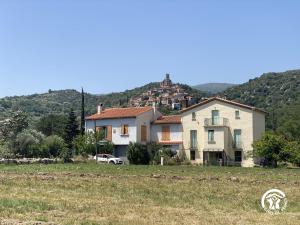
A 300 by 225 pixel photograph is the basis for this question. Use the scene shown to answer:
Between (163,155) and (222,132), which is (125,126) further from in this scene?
(222,132)

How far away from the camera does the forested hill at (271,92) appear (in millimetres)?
117369

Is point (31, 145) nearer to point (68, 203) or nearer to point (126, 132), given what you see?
point (126, 132)

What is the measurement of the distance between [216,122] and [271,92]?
61.3 meters

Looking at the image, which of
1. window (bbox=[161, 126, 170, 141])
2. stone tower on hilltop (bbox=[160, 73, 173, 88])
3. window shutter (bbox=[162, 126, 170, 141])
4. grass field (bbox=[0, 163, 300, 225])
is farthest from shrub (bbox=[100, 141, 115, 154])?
stone tower on hilltop (bbox=[160, 73, 173, 88])

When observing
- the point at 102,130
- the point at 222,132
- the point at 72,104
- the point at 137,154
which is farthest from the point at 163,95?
the point at 222,132

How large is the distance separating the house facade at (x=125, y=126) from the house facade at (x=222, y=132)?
6866 millimetres

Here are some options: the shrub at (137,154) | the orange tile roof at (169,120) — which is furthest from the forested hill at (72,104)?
the shrub at (137,154)

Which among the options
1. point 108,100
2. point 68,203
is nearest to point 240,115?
point 68,203

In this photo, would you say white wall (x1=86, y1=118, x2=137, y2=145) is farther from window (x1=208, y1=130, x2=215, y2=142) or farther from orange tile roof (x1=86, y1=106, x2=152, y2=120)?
window (x1=208, y1=130, x2=215, y2=142)

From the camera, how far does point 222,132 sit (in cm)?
7150

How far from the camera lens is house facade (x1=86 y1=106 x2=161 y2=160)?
76.6m

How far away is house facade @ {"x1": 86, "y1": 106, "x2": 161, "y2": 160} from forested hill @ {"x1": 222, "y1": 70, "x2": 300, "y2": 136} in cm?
3554

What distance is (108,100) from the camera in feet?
548

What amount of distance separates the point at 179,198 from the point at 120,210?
4.64 metres
